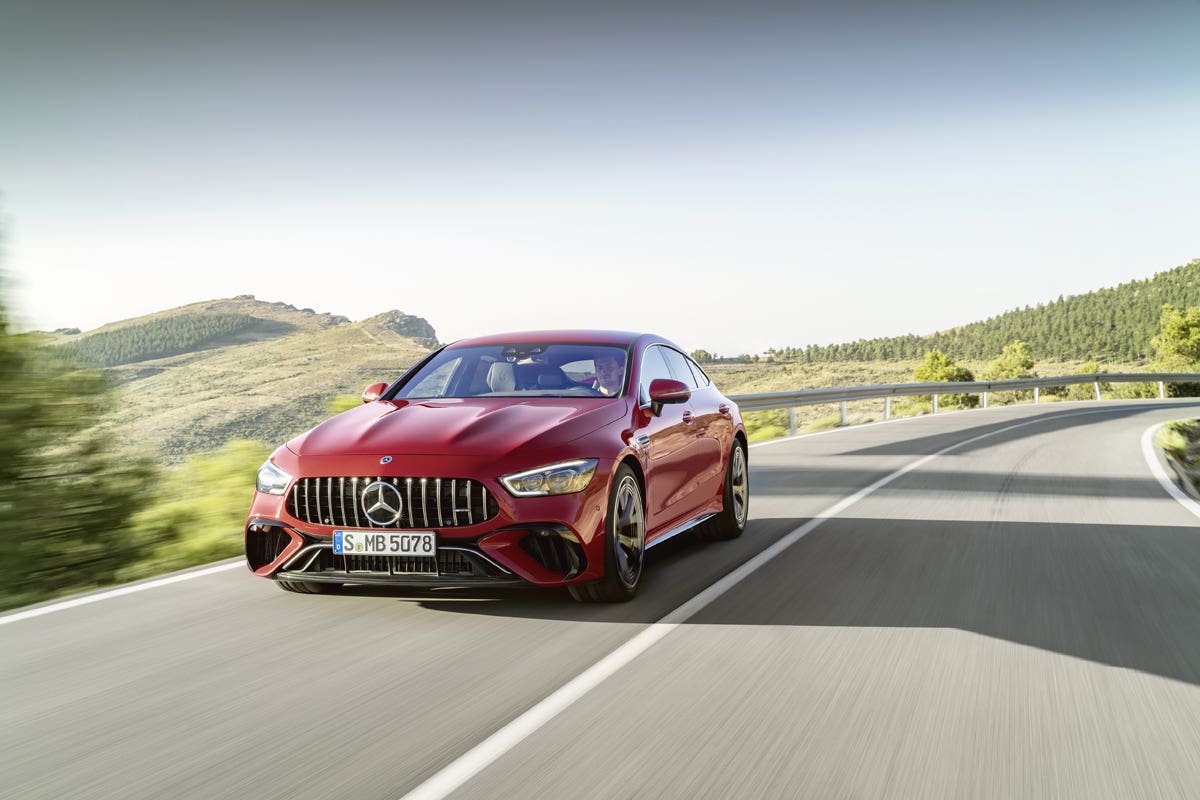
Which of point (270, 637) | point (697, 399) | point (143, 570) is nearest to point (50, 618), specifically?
point (270, 637)

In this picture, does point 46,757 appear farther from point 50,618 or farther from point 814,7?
point 814,7

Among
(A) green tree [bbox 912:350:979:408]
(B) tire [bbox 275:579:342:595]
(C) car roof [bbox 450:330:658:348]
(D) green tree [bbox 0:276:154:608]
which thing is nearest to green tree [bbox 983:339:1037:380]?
(A) green tree [bbox 912:350:979:408]

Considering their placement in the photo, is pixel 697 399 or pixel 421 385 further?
pixel 697 399

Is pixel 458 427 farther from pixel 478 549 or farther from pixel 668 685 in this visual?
pixel 668 685

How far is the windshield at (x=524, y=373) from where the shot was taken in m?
7.12

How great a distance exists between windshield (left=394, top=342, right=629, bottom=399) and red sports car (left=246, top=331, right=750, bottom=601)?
0.10 feet

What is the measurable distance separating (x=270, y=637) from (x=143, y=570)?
331 centimetres

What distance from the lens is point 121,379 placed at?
8258 millimetres

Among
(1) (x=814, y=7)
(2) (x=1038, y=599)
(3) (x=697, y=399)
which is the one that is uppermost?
(1) (x=814, y=7)

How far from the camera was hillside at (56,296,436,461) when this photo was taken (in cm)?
902

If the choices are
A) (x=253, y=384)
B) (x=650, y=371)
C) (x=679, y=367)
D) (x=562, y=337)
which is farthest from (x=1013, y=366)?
(x=562, y=337)

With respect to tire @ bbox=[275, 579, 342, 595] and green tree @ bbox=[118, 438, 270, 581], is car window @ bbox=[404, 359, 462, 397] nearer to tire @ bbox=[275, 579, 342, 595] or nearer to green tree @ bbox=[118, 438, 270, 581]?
tire @ bbox=[275, 579, 342, 595]

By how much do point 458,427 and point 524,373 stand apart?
1.32 metres

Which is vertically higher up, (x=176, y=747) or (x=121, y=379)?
(x=121, y=379)
